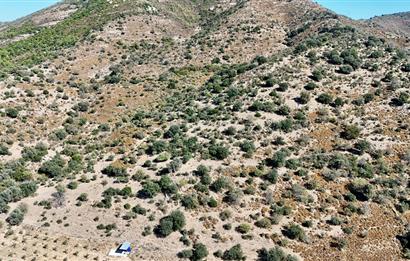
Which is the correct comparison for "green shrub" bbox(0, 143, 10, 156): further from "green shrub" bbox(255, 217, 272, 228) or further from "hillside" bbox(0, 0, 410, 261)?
"green shrub" bbox(255, 217, 272, 228)

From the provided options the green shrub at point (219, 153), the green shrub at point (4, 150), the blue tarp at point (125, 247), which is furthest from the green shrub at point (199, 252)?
the green shrub at point (4, 150)

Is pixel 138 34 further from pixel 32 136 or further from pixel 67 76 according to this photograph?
pixel 32 136

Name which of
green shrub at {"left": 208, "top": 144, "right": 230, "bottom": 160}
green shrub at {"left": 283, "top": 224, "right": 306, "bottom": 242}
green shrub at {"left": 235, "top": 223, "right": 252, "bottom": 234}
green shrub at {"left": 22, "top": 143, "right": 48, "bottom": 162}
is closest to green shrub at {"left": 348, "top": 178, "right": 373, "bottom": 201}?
green shrub at {"left": 283, "top": 224, "right": 306, "bottom": 242}

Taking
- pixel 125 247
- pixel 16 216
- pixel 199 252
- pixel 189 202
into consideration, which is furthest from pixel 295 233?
pixel 16 216

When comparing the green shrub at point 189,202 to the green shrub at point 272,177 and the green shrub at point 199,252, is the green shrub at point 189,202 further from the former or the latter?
the green shrub at point 272,177

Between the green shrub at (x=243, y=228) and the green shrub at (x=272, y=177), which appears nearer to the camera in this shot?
the green shrub at (x=243, y=228)

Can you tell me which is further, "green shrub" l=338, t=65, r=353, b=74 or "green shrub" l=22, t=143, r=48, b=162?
"green shrub" l=338, t=65, r=353, b=74

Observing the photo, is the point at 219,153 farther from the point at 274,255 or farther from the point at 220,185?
the point at 274,255

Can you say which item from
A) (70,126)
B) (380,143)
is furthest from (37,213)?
(380,143)
